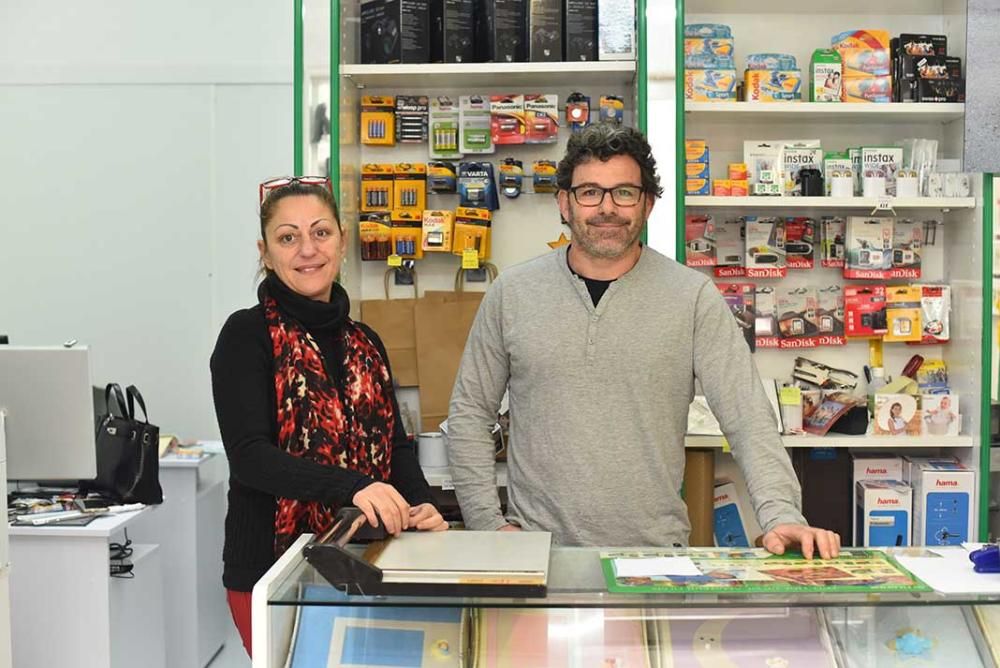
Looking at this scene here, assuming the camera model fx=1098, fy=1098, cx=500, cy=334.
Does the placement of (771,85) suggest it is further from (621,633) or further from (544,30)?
(621,633)

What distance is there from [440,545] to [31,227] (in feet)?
14.6

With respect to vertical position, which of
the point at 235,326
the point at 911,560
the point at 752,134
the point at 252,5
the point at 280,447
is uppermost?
the point at 252,5

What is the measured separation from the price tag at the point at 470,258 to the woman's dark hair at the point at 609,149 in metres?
1.69

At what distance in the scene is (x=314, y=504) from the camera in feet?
6.76

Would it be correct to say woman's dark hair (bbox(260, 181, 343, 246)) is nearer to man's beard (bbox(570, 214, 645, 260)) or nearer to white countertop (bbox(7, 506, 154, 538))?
man's beard (bbox(570, 214, 645, 260))

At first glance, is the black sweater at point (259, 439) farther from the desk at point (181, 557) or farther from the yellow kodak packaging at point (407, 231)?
the desk at point (181, 557)

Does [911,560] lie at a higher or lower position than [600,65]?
lower

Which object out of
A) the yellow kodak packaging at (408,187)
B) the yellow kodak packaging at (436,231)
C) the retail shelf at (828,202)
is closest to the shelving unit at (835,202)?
the retail shelf at (828,202)

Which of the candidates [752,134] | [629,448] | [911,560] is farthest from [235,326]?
[752,134]

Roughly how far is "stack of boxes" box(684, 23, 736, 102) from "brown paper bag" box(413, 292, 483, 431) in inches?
44.9

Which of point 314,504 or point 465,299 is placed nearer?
point 314,504

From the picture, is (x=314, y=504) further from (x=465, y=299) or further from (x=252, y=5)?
(x=252, y=5)

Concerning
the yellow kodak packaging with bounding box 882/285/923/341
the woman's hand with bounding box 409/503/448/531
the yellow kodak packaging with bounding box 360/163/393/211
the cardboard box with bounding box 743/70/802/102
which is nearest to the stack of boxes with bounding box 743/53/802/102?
A: the cardboard box with bounding box 743/70/802/102

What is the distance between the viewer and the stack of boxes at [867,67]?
4105 mm
